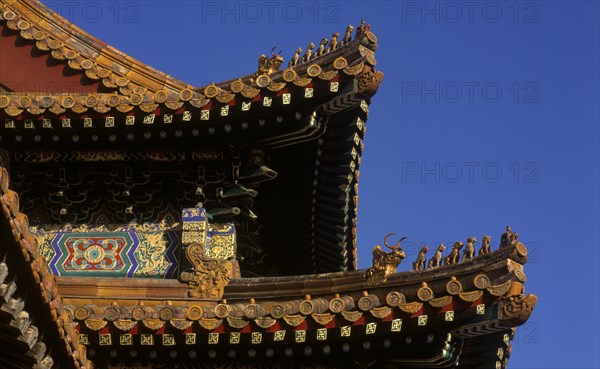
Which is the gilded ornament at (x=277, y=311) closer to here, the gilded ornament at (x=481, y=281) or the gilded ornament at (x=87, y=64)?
the gilded ornament at (x=481, y=281)

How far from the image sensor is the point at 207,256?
54.1ft

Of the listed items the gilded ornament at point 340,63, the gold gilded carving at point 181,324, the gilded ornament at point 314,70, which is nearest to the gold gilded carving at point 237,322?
the gold gilded carving at point 181,324

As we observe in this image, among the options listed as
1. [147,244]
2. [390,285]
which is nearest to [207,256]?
[147,244]

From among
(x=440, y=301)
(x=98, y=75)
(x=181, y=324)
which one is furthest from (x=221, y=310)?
(x=98, y=75)

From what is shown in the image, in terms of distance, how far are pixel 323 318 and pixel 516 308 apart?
7.10 ft

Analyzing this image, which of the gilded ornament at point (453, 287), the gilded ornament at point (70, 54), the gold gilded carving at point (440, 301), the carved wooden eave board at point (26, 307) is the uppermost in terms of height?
the gilded ornament at point (70, 54)

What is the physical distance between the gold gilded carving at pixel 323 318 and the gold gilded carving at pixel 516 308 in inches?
75.4

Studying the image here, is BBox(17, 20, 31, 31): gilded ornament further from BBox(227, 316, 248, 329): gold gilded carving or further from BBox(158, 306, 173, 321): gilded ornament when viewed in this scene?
BBox(227, 316, 248, 329): gold gilded carving

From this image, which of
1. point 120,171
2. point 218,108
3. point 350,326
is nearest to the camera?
point 350,326

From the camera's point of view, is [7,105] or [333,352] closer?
[333,352]

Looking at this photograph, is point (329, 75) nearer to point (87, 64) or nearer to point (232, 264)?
point (232, 264)

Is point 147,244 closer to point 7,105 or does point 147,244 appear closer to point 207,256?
point 207,256

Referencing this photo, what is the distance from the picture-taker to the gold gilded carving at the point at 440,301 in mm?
13469

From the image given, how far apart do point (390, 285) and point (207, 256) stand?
3.55 m
